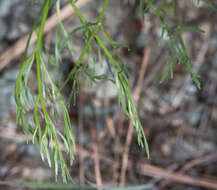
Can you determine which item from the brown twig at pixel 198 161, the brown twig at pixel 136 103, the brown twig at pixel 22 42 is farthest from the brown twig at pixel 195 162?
the brown twig at pixel 22 42

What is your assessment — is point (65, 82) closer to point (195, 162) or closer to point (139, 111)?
point (139, 111)

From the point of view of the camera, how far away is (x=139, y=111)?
189 cm

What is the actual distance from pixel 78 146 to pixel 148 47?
88 cm

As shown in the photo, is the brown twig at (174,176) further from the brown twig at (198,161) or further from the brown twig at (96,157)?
the brown twig at (96,157)

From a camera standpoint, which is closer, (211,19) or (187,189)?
(187,189)

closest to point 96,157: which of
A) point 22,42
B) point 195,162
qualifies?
point 195,162

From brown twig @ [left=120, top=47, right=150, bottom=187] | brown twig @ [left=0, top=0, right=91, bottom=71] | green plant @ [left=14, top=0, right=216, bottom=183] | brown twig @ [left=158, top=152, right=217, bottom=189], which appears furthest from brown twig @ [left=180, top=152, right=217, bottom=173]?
brown twig @ [left=0, top=0, right=91, bottom=71]

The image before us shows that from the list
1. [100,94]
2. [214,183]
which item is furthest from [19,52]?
[214,183]

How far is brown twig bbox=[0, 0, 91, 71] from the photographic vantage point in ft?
6.05

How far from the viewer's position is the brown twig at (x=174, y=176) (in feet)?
5.60

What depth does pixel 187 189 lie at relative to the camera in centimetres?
170

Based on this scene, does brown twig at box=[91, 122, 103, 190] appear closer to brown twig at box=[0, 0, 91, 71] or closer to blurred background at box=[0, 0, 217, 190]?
blurred background at box=[0, 0, 217, 190]

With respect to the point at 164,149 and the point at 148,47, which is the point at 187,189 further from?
the point at 148,47

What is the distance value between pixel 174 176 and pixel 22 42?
1.34m
